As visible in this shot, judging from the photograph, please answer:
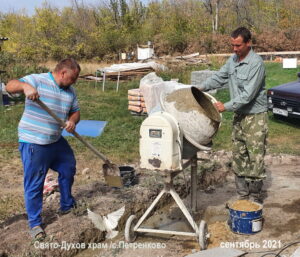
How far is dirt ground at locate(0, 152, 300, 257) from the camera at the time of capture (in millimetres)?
3943

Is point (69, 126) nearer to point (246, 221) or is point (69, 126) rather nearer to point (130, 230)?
point (130, 230)

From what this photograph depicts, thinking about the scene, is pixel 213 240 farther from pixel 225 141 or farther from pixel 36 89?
pixel 225 141

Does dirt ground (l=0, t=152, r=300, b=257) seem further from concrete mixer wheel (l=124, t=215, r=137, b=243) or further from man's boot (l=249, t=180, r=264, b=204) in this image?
man's boot (l=249, t=180, r=264, b=204)

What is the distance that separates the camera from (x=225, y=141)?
800 centimetres

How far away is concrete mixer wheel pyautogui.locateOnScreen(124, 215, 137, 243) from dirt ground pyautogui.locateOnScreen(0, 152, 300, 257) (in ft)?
0.22

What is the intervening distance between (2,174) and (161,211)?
9.16 ft

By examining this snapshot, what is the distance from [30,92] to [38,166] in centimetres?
82

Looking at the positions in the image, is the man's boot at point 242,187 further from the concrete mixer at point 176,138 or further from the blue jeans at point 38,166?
the blue jeans at point 38,166

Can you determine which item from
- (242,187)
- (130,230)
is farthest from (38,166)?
(242,187)

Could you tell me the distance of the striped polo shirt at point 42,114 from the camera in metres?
3.76

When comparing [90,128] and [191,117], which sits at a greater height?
[191,117]

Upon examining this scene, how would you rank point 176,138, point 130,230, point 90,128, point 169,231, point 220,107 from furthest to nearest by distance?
point 90,128 → point 220,107 → point 130,230 → point 169,231 → point 176,138

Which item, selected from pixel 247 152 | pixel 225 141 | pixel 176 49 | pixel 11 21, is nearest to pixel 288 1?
pixel 176 49

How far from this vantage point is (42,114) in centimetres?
379
